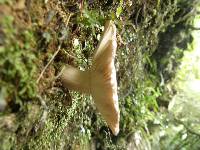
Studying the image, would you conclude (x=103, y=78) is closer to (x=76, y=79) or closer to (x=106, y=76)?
(x=106, y=76)

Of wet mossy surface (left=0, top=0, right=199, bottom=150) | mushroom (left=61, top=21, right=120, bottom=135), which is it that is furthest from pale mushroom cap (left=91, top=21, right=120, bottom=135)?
wet mossy surface (left=0, top=0, right=199, bottom=150)

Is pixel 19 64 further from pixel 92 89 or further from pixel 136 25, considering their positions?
pixel 136 25

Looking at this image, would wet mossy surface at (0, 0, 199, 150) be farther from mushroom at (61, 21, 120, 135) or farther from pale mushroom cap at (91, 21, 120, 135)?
pale mushroom cap at (91, 21, 120, 135)

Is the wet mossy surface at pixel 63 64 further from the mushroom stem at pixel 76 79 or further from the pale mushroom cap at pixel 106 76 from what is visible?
the pale mushroom cap at pixel 106 76

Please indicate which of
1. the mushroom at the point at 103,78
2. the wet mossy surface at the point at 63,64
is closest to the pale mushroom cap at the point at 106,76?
the mushroom at the point at 103,78

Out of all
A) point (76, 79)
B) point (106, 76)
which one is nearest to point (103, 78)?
point (106, 76)

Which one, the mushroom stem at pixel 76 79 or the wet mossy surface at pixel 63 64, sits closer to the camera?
the wet mossy surface at pixel 63 64
